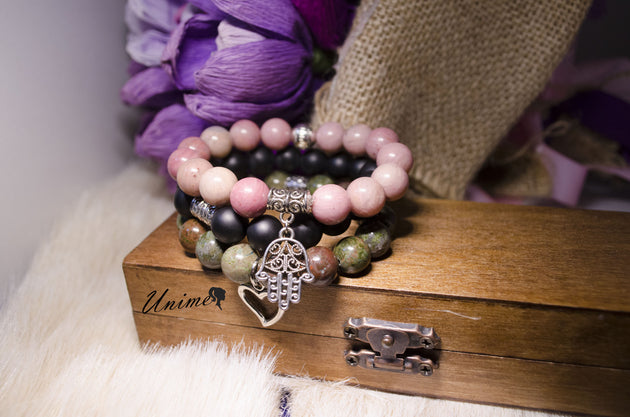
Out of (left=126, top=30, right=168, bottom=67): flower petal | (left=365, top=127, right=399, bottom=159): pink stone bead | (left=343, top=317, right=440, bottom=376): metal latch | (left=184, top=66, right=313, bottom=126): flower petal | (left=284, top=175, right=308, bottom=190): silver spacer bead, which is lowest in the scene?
(left=343, top=317, right=440, bottom=376): metal latch

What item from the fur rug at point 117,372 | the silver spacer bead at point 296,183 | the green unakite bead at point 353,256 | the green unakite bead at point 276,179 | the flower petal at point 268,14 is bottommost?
the fur rug at point 117,372

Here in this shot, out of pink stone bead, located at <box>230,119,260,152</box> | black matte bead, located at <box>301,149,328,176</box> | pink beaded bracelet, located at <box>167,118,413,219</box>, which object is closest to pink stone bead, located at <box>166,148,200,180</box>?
pink beaded bracelet, located at <box>167,118,413,219</box>

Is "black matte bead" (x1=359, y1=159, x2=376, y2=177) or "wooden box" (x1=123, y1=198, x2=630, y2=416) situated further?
"black matte bead" (x1=359, y1=159, x2=376, y2=177)

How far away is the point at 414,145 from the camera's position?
2.90 ft

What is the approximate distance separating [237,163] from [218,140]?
0.06 meters

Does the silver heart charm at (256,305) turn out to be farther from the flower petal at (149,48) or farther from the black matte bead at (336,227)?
the flower petal at (149,48)

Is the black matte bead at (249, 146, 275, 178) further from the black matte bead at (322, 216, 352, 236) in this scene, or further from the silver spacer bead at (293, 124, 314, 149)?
the black matte bead at (322, 216, 352, 236)

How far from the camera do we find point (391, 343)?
1.98 ft

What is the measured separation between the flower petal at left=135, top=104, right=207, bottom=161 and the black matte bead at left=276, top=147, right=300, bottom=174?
0.17 m

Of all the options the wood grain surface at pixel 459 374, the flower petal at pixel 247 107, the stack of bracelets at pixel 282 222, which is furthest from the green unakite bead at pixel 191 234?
the flower petal at pixel 247 107

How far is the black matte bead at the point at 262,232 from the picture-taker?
581mm

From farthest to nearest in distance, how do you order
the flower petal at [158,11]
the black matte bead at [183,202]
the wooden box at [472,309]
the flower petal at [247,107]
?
the flower petal at [158,11] < the flower petal at [247,107] < the black matte bead at [183,202] < the wooden box at [472,309]

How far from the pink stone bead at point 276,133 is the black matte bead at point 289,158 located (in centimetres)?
2

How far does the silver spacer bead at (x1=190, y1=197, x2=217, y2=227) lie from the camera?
63 centimetres
